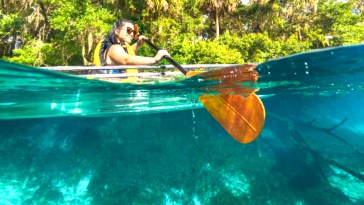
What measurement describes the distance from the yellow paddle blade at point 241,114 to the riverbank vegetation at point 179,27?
922cm

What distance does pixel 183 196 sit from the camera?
7523mm

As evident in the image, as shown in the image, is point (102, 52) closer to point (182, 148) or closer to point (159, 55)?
point (159, 55)

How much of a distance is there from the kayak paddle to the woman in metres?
0.58

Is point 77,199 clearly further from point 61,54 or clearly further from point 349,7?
point 349,7

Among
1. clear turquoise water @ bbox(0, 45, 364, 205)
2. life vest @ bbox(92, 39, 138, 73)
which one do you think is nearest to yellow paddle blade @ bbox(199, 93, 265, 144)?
clear turquoise water @ bbox(0, 45, 364, 205)

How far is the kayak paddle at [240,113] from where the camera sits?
16.9 feet

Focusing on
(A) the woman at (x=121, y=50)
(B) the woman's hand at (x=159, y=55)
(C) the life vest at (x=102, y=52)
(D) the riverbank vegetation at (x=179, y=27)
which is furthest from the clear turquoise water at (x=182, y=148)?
(D) the riverbank vegetation at (x=179, y=27)

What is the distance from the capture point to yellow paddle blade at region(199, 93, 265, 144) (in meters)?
5.14

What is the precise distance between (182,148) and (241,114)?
174 inches

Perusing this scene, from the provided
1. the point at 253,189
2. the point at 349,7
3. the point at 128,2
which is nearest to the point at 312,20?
the point at 349,7

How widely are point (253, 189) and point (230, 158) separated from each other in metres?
1.18

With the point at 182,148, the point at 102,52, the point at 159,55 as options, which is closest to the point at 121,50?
the point at 102,52

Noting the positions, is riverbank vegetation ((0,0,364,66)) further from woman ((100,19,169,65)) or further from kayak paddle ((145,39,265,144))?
woman ((100,19,169,65))

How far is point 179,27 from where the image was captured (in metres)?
15.8
